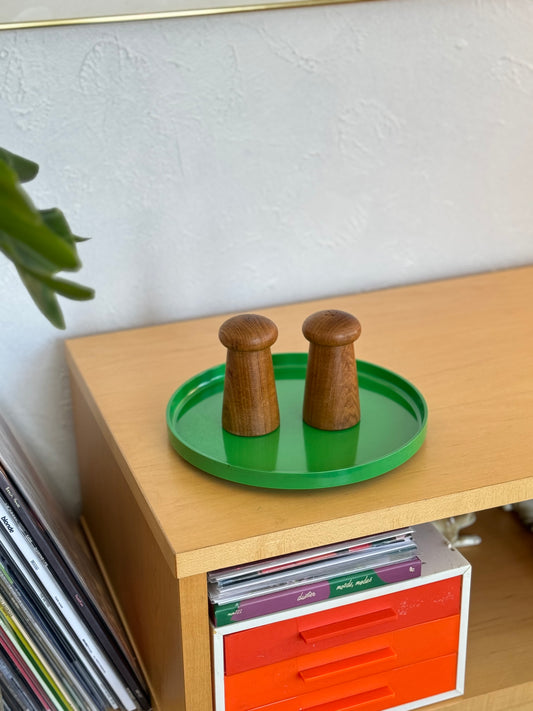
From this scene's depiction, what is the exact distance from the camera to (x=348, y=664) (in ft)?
3.09

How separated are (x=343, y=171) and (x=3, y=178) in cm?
79

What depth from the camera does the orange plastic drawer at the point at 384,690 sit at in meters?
0.95

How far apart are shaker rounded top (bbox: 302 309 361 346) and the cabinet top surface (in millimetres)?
145

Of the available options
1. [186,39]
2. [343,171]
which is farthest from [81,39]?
[343,171]

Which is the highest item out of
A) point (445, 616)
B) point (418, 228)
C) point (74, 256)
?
point (74, 256)

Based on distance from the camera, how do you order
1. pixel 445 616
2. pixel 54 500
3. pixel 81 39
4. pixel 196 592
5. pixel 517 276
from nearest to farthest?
pixel 196 592 < pixel 445 616 < pixel 81 39 < pixel 54 500 < pixel 517 276

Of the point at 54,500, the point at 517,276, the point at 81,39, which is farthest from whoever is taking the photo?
the point at 517,276

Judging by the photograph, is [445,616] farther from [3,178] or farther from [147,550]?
[3,178]

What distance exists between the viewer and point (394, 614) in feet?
3.05

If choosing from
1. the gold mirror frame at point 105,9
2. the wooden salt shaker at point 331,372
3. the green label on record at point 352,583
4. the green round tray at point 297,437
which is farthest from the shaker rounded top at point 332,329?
the gold mirror frame at point 105,9

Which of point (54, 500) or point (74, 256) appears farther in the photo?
point (54, 500)

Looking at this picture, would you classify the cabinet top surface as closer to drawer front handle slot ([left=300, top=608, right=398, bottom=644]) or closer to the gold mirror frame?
drawer front handle slot ([left=300, top=608, right=398, bottom=644])

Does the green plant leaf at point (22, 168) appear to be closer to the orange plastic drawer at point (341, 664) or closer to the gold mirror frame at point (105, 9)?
the gold mirror frame at point (105, 9)

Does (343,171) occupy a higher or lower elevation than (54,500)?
higher
